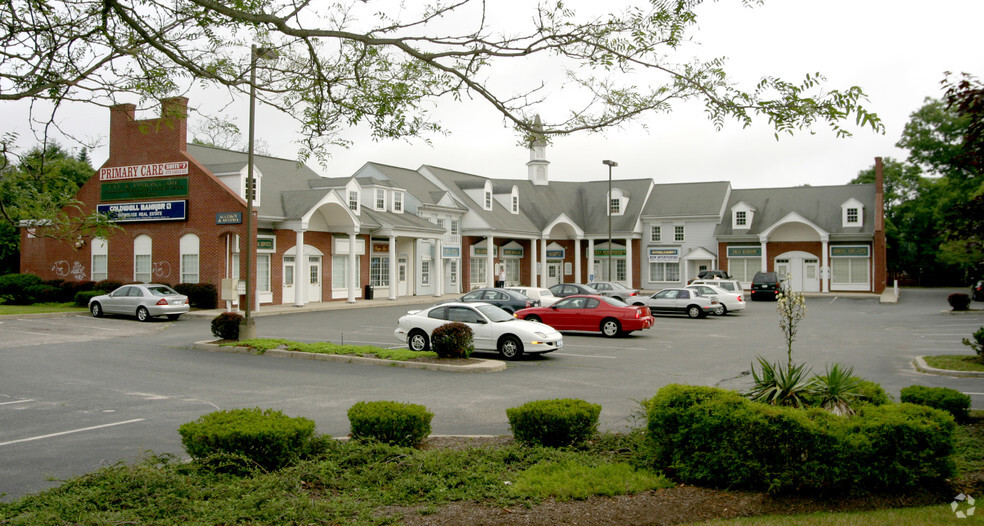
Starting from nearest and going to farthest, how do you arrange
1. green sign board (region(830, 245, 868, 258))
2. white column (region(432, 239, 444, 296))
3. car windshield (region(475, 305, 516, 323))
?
car windshield (region(475, 305, 516, 323)), white column (region(432, 239, 444, 296)), green sign board (region(830, 245, 868, 258))

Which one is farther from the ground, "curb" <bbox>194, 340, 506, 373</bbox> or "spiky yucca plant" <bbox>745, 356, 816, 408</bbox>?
"spiky yucca plant" <bbox>745, 356, 816, 408</bbox>

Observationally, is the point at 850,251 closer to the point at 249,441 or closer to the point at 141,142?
the point at 141,142

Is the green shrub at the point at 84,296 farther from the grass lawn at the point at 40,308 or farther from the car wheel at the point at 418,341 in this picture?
the car wheel at the point at 418,341

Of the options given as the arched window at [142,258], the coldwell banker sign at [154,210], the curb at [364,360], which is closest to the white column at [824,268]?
the curb at [364,360]

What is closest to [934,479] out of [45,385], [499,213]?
[45,385]

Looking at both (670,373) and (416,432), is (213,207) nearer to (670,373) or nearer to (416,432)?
(670,373)

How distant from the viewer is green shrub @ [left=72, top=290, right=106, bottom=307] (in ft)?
111

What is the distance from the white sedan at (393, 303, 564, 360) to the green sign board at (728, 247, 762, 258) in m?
39.5

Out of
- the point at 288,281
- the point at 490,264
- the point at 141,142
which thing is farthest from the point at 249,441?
the point at 490,264

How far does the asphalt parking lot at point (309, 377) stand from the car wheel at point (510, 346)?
325mm

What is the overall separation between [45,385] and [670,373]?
12.7m

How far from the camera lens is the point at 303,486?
6.97m

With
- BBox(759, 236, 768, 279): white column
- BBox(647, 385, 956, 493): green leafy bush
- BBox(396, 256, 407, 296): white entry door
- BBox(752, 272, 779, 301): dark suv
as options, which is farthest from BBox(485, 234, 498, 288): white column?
BBox(647, 385, 956, 493): green leafy bush

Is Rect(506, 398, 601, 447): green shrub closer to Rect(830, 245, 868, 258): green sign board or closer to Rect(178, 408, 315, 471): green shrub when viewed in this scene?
Rect(178, 408, 315, 471): green shrub
